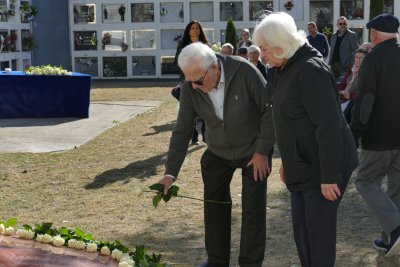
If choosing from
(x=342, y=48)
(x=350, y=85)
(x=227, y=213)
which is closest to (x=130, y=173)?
(x=350, y=85)

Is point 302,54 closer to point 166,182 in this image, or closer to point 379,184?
point 166,182

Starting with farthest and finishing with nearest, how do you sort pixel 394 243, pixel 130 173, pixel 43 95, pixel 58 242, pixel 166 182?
pixel 43 95, pixel 130 173, pixel 394 243, pixel 166 182, pixel 58 242

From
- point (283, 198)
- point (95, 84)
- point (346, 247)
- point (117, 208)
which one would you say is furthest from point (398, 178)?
point (95, 84)

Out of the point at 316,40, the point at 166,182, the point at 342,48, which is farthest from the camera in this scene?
the point at 316,40

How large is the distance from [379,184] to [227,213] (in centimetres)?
91

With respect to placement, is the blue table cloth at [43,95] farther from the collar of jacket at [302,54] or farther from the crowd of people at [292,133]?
the collar of jacket at [302,54]

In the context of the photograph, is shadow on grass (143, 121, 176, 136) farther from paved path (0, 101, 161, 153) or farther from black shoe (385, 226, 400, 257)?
black shoe (385, 226, 400, 257)

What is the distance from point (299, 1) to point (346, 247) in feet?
66.2

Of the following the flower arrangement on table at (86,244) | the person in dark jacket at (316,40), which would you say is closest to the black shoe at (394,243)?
the flower arrangement on table at (86,244)

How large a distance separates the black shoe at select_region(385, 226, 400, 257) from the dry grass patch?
0.13 meters

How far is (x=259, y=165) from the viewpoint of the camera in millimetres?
3916

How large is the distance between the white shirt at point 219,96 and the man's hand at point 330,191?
943mm

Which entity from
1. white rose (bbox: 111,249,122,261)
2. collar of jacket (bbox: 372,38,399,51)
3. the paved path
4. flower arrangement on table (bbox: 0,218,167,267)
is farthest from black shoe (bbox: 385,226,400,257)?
the paved path

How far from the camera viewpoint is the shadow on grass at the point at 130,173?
7.07 meters
